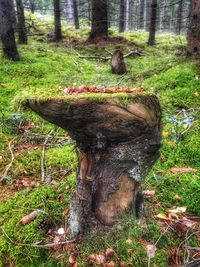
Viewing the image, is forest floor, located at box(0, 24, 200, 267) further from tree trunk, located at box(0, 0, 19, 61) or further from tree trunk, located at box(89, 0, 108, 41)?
tree trunk, located at box(89, 0, 108, 41)

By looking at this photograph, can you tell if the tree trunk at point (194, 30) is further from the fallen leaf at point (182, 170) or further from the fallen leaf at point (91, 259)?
the fallen leaf at point (91, 259)

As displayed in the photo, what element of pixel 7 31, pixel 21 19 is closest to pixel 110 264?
pixel 7 31

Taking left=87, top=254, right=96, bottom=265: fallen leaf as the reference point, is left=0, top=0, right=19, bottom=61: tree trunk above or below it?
above

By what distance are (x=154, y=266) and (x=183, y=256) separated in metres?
0.29

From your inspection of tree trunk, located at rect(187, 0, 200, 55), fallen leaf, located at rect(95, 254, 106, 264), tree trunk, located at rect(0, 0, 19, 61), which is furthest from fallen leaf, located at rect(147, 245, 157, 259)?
tree trunk, located at rect(0, 0, 19, 61)

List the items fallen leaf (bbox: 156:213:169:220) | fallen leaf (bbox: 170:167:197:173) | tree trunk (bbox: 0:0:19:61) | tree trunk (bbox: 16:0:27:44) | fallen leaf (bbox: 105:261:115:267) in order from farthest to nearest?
1. tree trunk (bbox: 16:0:27:44)
2. tree trunk (bbox: 0:0:19:61)
3. fallen leaf (bbox: 170:167:197:173)
4. fallen leaf (bbox: 156:213:169:220)
5. fallen leaf (bbox: 105:261:115:267)

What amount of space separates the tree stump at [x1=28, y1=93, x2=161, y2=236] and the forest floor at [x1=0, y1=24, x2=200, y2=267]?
12 centimetres

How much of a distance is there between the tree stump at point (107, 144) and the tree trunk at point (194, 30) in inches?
170

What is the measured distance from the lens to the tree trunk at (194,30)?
5.83 metres

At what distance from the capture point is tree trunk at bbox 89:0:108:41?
12.7 meters

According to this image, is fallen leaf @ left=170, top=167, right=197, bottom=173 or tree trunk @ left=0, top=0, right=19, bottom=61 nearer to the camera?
fallen leaf @ left=170, top=167, right=197, bottom=173

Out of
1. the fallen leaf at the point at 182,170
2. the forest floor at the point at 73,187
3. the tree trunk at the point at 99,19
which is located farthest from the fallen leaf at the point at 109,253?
the tree trunk at the point at 99,19

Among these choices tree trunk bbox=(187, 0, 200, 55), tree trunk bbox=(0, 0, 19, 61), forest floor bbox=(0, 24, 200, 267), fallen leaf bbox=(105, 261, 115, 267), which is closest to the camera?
fallen leaf bbox=(105, 261, 115, 267)

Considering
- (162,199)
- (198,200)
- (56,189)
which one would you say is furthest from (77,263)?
(198,200)
